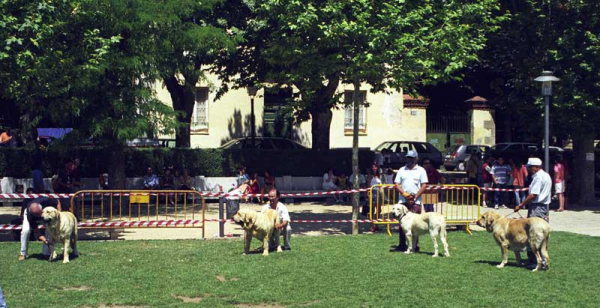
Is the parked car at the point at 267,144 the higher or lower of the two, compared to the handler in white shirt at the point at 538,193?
higher


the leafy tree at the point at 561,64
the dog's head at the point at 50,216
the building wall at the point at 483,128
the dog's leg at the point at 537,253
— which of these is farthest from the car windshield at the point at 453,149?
the dog's head at the point at 50,216

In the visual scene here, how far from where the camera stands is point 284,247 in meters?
15.3

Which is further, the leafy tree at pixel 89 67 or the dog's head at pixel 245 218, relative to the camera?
the leafy tree at pixel 89 67

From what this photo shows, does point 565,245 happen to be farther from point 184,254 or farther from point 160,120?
point 160,120

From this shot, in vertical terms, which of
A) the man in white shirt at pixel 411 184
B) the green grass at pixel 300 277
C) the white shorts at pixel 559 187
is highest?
the man in white shirt at pixel 411 184

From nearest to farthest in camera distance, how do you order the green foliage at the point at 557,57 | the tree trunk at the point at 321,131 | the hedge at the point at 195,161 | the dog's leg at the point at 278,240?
the dog's leg at the point at 278,240 → the green foliage at the point at 557,57 → the hedge at the point at 195,161 → the tree trunk at the point at 321,131

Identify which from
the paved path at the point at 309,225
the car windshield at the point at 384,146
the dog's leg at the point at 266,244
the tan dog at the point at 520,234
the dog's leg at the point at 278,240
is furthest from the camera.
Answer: the car windshield at the point at 384,146

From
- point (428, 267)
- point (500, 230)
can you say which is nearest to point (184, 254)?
point (428, 267)

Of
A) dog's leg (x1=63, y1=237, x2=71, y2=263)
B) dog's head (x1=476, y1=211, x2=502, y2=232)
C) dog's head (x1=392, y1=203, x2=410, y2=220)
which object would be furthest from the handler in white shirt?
dog's leg (x1=63, y1=237, x2=71, y2=263)

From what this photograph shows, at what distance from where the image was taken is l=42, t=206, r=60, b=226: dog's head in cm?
1362

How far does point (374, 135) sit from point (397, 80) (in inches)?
981

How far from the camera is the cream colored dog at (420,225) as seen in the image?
14492 mm

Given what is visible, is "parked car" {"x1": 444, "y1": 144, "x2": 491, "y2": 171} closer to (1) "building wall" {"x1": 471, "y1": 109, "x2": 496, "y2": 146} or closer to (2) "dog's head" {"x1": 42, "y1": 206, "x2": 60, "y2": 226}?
(1) "building wall" {"x1": 471, "y1": 109, "x2": 496, "y2": 146}

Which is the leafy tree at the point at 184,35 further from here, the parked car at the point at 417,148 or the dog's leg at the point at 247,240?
the parked car at the point at 417,148
